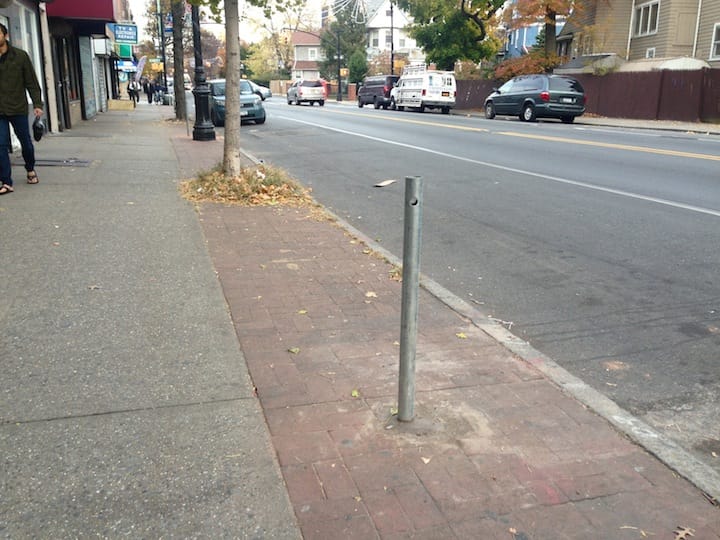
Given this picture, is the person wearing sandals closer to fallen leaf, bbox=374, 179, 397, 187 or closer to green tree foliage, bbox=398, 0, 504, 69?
→ fallen leaf, bbox=374, 179, 397, 187

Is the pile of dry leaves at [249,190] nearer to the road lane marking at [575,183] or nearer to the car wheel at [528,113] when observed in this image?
the road lane marking at [575,183]

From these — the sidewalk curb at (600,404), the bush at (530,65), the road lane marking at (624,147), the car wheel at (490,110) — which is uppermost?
the bush at (530,65)

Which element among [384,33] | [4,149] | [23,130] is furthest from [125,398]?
[384,33]

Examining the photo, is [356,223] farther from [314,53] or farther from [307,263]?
[314,53]

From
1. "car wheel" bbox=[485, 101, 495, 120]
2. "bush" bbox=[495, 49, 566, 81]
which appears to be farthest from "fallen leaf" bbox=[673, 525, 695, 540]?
"bush" bbox=[495, 49, 566, 81]

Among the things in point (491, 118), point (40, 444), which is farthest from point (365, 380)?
point (491, 118)

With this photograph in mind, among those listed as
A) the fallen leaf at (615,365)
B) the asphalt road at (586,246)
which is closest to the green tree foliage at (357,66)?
the asphalt road at (586,246)

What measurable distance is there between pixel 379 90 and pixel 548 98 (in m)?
17.5

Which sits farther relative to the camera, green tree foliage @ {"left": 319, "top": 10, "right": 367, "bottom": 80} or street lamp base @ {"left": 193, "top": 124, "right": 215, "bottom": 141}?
green tree foliage @ {"left": 319, "top": 10, "right": 367, "bottom": 80}

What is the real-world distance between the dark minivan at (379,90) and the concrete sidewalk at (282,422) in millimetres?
37924

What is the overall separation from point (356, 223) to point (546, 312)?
3581 millimetres

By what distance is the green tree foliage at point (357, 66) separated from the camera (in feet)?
243

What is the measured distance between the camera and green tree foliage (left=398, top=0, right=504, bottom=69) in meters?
43.9

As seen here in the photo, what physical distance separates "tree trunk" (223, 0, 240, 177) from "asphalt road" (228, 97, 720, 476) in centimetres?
158
